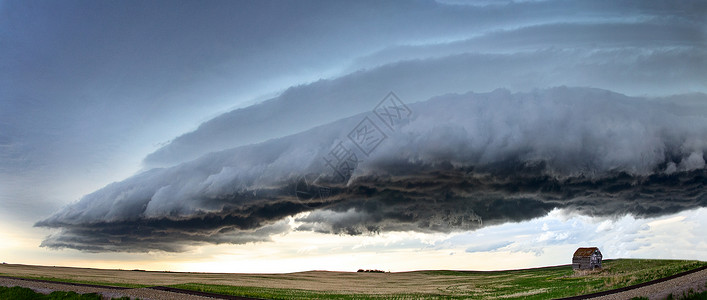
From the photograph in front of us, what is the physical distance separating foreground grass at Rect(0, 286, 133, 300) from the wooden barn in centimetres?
9970

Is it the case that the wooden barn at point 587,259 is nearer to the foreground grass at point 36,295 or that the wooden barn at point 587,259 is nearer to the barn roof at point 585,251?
the barn roof at point 585,251

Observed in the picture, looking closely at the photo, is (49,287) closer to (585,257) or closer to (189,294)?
(189,294)

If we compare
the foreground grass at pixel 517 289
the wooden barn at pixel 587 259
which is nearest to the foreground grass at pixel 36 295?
the foreground grass at pixel 517 289

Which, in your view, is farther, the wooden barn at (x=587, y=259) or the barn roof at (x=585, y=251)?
the barn roof at (x=585, y=251)

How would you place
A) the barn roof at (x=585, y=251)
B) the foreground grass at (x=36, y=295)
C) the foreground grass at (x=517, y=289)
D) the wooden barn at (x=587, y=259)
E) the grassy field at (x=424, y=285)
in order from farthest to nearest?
the barn roof at (x=585, y=251), the wooden barn at (x=587, y=259), the grassy field at (x=424, y=285), the foreground grass at (x=517, y=289), the foreground grass at (x=36, y=295)

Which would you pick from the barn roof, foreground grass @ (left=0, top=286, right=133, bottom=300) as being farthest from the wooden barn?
foreground grass @ (left=0, top=286, right=133, bottom=300)

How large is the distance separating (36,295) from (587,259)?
107 metres

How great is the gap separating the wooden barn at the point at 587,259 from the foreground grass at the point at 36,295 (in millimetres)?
99695

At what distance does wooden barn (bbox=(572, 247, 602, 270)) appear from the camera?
10912 centimetres

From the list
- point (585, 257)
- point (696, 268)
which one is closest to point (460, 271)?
point (585, 257)

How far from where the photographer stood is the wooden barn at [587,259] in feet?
358

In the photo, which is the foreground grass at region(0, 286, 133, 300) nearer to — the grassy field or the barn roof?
the grassy field

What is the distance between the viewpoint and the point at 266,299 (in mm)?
54344

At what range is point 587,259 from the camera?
10981cm
